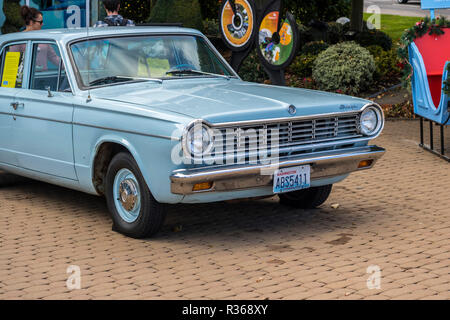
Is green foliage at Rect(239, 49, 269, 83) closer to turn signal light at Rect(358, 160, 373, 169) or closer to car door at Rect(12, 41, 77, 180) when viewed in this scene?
car door at Rect(12, 41, 77, 180)

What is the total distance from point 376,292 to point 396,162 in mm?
5289

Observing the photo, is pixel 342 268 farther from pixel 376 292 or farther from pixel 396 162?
pixel 396 162

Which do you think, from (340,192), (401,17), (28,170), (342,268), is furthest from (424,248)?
(401,17)

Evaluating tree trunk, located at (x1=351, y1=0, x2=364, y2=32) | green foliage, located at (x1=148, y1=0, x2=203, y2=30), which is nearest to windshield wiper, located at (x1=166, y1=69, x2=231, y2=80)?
green foliage, located at (x1=148, y1=0, x2=203, y2=30)

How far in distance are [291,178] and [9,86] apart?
11.4 feet

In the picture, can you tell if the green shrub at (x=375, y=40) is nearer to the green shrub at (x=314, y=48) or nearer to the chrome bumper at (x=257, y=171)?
the green shrub at (x=314, y=48)

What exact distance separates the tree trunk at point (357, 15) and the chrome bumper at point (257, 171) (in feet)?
45.9

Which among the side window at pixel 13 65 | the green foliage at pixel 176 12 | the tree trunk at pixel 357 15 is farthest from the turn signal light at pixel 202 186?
the tree trunk at pixel 357 15

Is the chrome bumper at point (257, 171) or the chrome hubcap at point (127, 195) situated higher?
the chrome bumper at point (257, 171)

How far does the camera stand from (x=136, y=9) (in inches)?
961

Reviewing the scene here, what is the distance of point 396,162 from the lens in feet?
33.8

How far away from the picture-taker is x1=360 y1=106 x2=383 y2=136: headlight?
7.01 meters

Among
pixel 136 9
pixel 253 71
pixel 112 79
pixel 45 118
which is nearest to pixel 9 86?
pixel 45 118

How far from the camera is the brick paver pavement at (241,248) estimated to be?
17.7ft
